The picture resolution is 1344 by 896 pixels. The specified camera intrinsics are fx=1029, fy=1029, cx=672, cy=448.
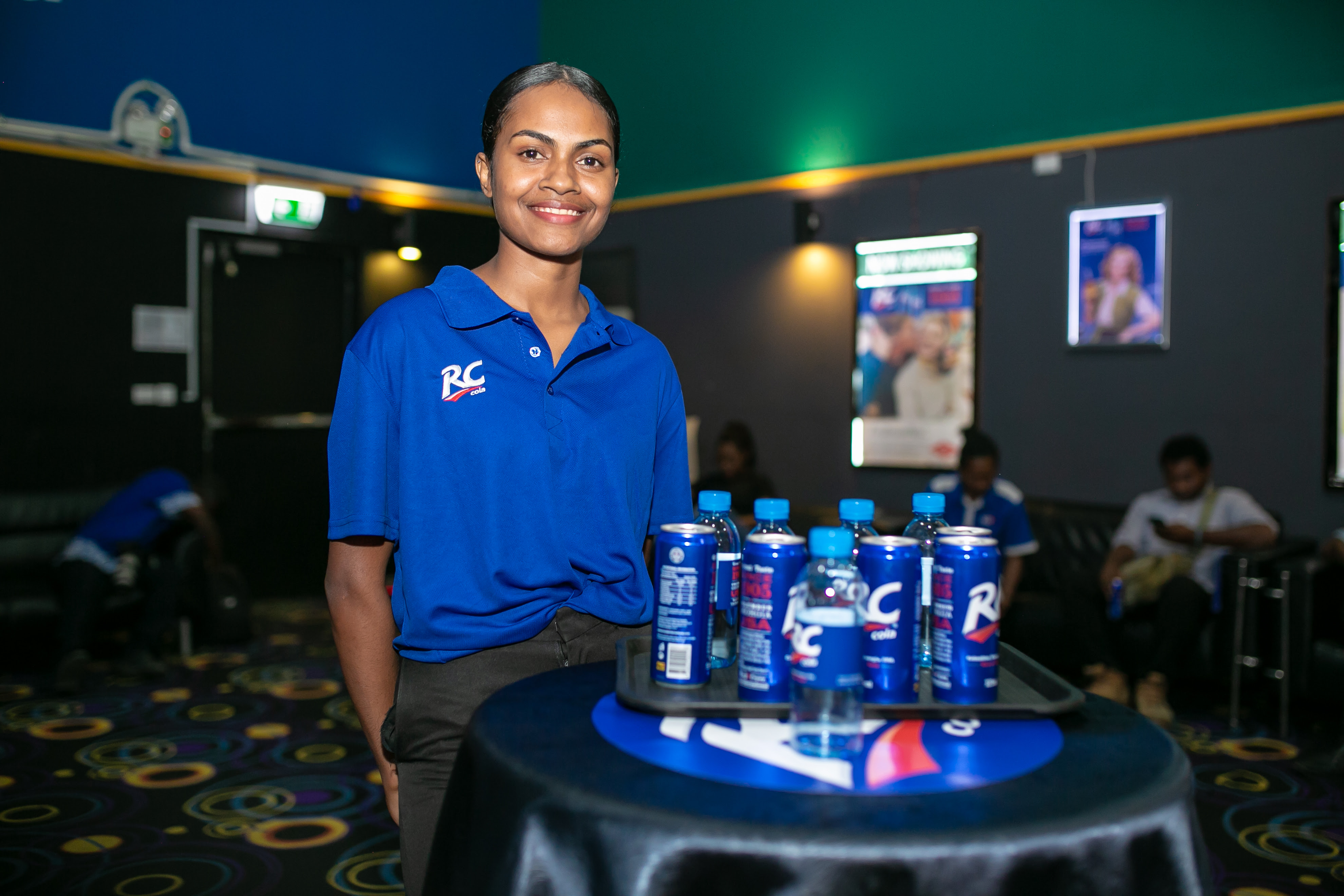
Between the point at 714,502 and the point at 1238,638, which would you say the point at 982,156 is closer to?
the point at 1238,638

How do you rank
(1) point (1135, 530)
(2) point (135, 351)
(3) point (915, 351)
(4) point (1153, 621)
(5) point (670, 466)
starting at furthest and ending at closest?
(2) point (135, 351) → (3) point (915, 351) → (1) point (1135, 530) → (4) point (1153, 621) → (5) point (670, 466)

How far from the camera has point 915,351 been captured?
21.0ft

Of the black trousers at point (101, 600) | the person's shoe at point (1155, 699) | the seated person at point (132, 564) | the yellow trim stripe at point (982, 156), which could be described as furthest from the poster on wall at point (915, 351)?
the black trousers at point (101, 600)

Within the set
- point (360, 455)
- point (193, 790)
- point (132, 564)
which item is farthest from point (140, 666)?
point (360, 455)

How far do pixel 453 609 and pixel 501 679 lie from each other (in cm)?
12

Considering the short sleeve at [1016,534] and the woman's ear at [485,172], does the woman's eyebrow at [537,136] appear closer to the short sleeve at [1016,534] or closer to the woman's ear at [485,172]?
the woman's ear at [485,172]

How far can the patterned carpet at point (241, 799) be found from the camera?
291cm

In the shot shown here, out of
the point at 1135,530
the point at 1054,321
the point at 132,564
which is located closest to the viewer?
the point at 1135,530

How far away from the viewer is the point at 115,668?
5199 mm

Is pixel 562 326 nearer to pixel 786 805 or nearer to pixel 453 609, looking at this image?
pixel 453 609

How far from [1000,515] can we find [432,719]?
3.87 meters

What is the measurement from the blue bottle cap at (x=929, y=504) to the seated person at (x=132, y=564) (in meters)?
4.68

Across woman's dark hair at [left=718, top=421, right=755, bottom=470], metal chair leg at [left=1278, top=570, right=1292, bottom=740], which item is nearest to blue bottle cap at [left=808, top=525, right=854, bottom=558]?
metal chair leg at [left=1278, top=570, right=1292, bottom=740]

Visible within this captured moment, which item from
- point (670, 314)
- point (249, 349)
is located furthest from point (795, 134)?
point (249, 349)
